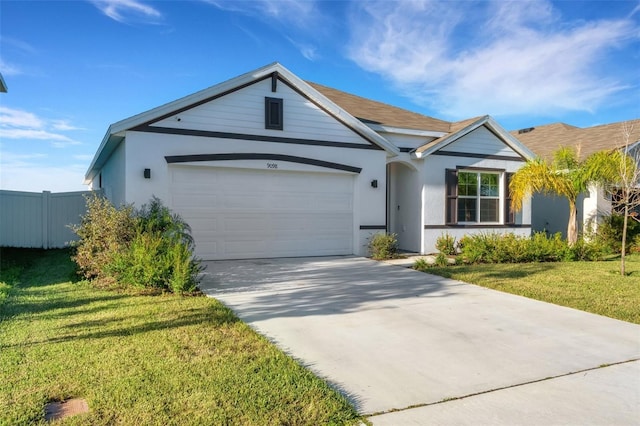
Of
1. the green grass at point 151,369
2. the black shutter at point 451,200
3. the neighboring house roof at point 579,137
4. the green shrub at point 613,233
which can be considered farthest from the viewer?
the neighboring house roof at point 579,137

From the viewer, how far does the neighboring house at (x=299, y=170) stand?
10758 millimetres

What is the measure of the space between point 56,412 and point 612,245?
56.6 ft

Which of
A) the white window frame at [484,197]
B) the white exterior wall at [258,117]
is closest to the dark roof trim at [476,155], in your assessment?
the white window frame at [484,197]

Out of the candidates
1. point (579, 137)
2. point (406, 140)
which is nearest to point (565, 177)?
point (406, 140)

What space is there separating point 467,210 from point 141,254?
10.8 m

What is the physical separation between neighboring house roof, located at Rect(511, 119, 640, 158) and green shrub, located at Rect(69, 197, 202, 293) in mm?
13716

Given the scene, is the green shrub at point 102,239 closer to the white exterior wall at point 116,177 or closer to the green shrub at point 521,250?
the white exterior wall at point 116,177

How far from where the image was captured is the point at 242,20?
12.1m

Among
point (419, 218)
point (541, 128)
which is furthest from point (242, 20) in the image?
point (541, 128)

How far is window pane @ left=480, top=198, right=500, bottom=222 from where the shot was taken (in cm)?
1476

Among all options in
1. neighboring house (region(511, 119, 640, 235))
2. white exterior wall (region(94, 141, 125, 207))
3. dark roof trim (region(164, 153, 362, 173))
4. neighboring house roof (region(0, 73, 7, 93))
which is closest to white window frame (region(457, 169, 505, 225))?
neighboring house (region(511, 119, 640, 235))

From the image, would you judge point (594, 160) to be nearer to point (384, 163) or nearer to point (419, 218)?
point (419, 218)

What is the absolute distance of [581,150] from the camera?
1730 cm

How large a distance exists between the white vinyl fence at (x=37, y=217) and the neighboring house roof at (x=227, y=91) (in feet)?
6.80
